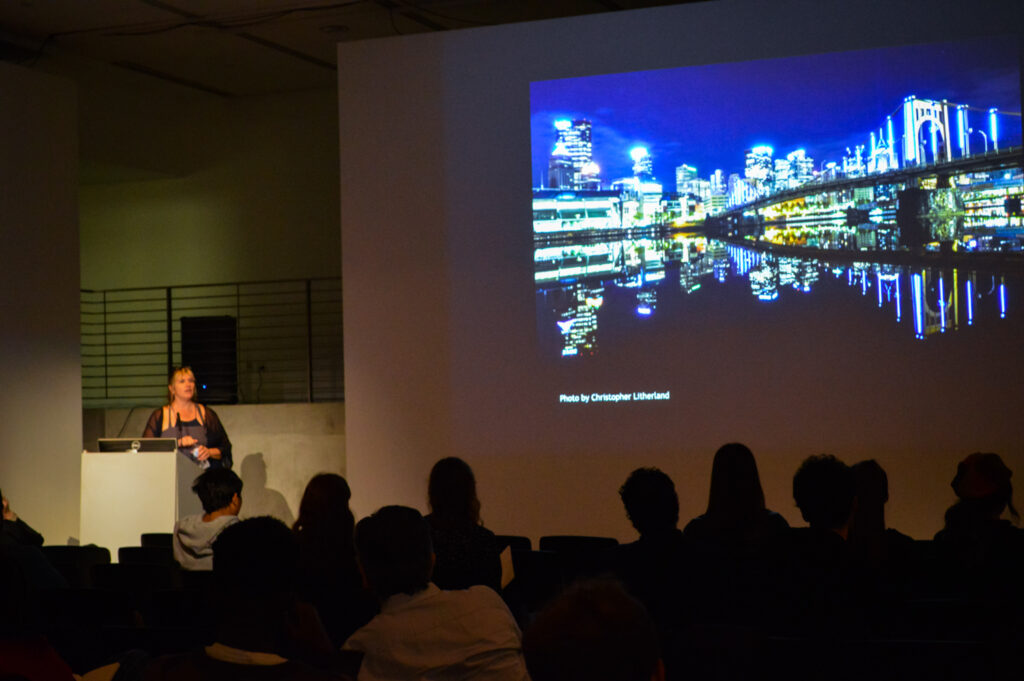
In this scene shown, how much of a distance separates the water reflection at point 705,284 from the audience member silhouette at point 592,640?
5587 millimetres

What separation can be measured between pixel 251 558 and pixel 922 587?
251 centimetres

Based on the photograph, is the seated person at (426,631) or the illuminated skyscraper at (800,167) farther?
the illuminated skyscraper at (800,167)

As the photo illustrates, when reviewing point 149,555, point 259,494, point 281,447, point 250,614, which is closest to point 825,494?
point 250,614

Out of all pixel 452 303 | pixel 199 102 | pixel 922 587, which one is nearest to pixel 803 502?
pixel 922 587

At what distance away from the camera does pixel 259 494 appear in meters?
9.00

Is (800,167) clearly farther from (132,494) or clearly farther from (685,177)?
(132,494)

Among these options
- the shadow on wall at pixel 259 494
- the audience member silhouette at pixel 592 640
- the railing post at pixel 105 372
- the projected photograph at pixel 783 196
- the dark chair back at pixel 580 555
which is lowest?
the shadow on wall at pixel 259 494

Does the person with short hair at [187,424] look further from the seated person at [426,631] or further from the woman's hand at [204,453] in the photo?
the seated person at [426,631]

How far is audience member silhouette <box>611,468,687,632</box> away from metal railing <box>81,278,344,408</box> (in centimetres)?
738

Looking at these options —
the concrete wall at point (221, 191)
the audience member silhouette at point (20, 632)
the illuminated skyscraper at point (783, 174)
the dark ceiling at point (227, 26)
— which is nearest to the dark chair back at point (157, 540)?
the audience member silhouette at point (20, 632)

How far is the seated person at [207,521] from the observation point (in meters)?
4.45

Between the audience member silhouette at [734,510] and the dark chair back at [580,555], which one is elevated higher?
the audience member silhouette at [734,510]

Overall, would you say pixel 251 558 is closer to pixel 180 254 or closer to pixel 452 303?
pixel 452 303

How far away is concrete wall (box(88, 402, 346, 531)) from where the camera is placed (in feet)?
29.0
